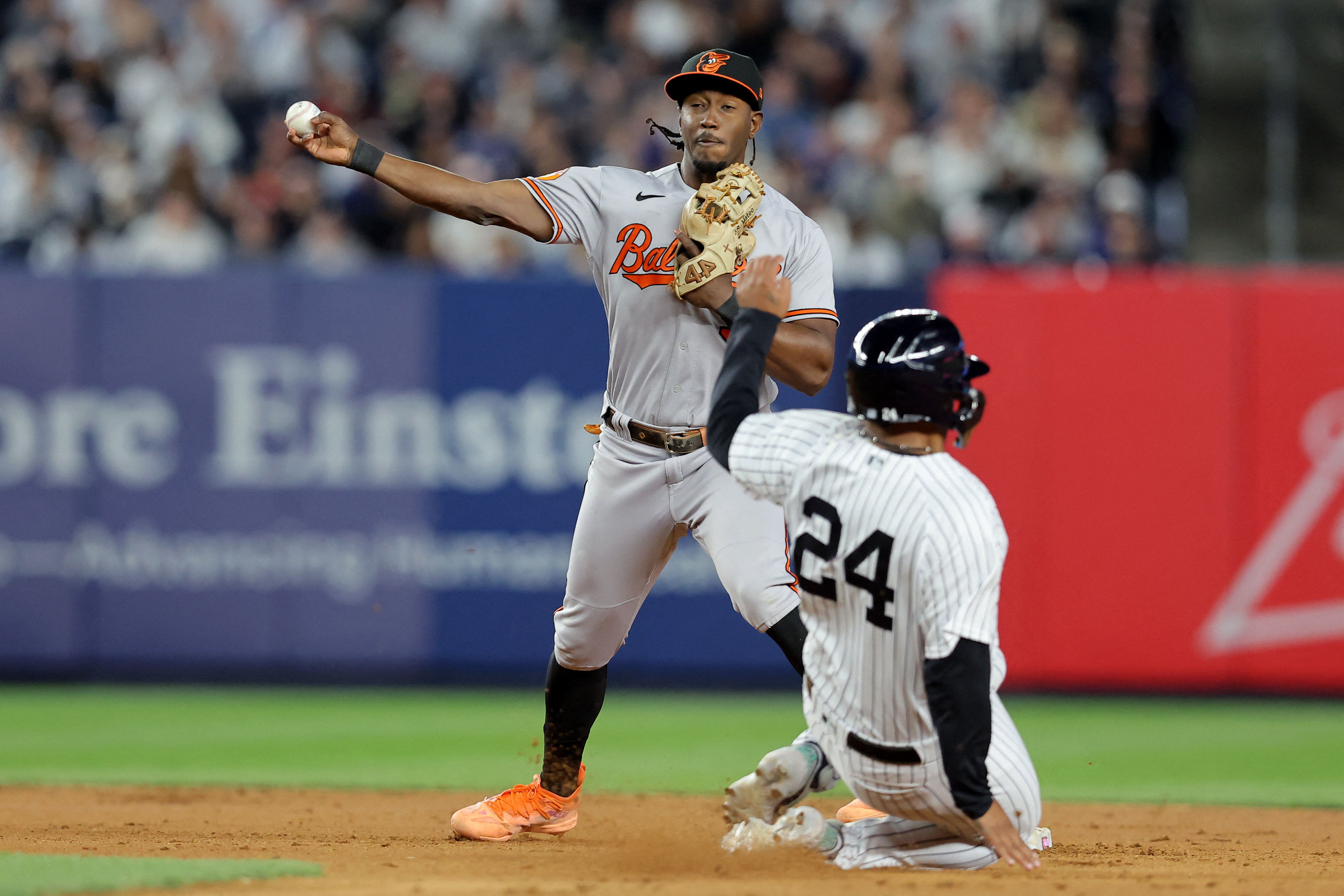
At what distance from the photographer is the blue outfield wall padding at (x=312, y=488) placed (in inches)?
354

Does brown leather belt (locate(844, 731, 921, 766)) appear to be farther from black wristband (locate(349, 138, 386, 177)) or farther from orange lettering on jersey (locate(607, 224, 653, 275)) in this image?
black wristband (locate(349, 138, 386, 177))

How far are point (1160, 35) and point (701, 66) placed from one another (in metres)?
7.40

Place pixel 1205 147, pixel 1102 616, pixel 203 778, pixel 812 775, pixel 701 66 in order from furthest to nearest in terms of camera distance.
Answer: pixel 1205 147
pixel 1102 616
pixel 203 778
pixel 701 66
pixel 812 775

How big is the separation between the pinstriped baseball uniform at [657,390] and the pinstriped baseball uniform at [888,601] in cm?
60

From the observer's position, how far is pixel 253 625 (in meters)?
9.06

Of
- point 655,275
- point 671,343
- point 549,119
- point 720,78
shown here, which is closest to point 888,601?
point 671,343

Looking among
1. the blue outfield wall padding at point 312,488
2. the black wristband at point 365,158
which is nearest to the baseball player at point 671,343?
the black wristband at point 365,158

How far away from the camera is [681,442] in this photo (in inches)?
185

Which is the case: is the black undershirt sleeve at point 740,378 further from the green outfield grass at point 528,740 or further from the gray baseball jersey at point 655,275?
the green outfield grass at point 528,740

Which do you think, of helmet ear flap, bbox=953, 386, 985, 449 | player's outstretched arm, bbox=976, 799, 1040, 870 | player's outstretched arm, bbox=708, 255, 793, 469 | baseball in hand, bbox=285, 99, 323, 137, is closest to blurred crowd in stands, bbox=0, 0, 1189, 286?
baseball in hand, bbox=285, 99, 323, 137

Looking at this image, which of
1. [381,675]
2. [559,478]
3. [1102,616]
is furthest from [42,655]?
[1102,616]

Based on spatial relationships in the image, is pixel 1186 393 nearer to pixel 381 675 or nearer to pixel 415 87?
pixel 381 675

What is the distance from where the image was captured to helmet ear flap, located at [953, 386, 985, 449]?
385 cm

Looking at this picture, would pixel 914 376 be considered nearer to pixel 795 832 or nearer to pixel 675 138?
pixel 795 832
